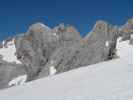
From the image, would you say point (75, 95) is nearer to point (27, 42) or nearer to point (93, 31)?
point (93, 31)

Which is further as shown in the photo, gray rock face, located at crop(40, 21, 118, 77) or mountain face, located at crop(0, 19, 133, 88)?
mountain face, located at crop(0, 19, 133, 88)

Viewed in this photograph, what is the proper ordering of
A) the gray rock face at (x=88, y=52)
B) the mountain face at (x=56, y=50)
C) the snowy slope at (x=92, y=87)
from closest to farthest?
the snowy slope at (x=92, y=87)
the gray rock face at (x=88, y=52)
the mountain face at (x=56, y=50)

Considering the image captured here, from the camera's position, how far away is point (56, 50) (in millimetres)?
16859

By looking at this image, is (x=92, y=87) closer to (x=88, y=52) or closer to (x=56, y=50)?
(x=88, y=52)

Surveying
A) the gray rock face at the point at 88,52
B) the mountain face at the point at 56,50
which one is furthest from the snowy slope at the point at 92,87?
the mountain face at the point at 56,50

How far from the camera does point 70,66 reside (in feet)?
44.3

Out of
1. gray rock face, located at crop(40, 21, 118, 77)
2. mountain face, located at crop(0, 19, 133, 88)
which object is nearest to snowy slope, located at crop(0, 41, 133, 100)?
gray rock face, located at crop(40, 21, 118, 77)

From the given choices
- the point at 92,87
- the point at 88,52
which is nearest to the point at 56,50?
the point at 88,52

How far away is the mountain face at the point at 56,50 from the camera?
13.4 metres

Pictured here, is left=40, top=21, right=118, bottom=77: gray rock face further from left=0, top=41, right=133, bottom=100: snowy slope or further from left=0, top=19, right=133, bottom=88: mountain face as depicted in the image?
left=0, top=41, right=133, bottom=100: snowy slope

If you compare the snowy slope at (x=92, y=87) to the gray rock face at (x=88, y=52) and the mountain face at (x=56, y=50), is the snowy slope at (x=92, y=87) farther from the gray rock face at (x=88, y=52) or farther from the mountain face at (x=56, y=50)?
the mountain face at (x=56, y=50)

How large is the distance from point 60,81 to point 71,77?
0.38 m

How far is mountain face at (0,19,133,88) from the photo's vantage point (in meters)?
13.4

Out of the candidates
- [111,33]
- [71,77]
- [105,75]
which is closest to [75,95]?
[105,75]
